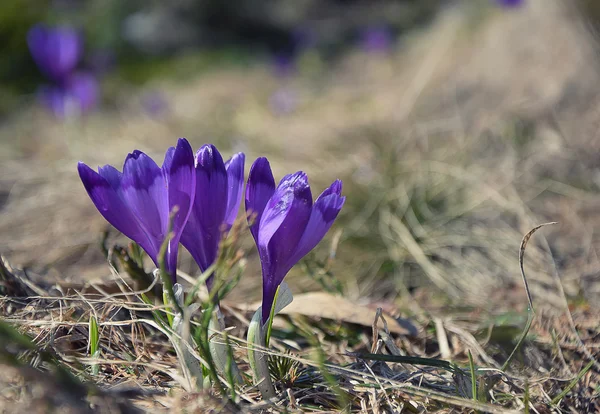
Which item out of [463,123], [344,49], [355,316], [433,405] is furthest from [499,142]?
[344,49]

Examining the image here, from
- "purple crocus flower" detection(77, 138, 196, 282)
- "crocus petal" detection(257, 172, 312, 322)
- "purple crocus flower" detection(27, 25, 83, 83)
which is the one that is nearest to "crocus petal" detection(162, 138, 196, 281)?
"purple crocus flower" detection(77, 138, 196, 282)

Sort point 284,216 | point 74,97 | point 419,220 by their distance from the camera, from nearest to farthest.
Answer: point 284,216, point 419,220, point 74,97

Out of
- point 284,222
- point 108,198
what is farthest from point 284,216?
point 108,198

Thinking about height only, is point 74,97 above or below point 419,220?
above

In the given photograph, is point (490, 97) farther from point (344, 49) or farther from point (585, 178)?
point (344, 49)

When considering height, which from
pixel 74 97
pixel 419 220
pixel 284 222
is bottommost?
pixel 419 220

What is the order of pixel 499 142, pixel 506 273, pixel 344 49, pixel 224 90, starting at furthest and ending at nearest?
pixel 344 49 < pixel 224 90 < pixel 499 142 < pixel 506 273

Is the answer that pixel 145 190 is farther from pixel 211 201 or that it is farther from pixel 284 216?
pixel 284 216
